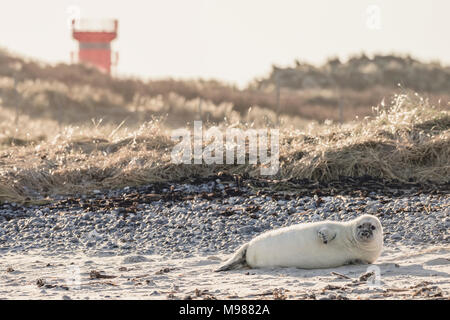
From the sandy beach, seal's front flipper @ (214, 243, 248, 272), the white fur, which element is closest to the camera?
the sandy beach

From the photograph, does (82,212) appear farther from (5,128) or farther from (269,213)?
(5,128)

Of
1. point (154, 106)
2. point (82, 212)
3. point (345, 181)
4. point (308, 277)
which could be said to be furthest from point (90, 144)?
point (154, 106)

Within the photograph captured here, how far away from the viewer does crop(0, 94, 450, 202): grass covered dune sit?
11.0 m

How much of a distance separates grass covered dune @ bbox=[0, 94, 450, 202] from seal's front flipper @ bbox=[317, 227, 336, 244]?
451 centimetres

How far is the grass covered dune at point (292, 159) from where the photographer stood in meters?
11.0

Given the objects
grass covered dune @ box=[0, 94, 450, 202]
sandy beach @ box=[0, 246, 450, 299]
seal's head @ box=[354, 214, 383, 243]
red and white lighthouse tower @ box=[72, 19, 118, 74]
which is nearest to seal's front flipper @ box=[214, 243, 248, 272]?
sandy beach @ box=[0, 246, 450, 299]

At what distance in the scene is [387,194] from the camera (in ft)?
33.0

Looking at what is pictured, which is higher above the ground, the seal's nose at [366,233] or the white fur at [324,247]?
the seal's nose at [366,233]

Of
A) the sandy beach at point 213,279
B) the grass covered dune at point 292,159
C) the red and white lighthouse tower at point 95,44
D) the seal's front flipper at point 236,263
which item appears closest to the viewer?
the sandy beach at point 213,279

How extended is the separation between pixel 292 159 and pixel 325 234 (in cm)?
504

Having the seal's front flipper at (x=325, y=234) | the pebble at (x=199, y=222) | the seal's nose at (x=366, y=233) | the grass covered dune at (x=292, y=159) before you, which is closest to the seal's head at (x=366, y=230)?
the seal's nose at (x=366, y=233)

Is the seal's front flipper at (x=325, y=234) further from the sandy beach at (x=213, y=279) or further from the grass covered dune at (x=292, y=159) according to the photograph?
the grass covered dune at (x=292, y=159)

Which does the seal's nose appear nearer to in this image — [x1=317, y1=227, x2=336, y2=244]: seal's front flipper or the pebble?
[x1=317, y1=227, x2=336, y2=244]: seal's front flipper

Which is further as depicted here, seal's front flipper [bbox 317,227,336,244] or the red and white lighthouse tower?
the red and white lighthouse tower
